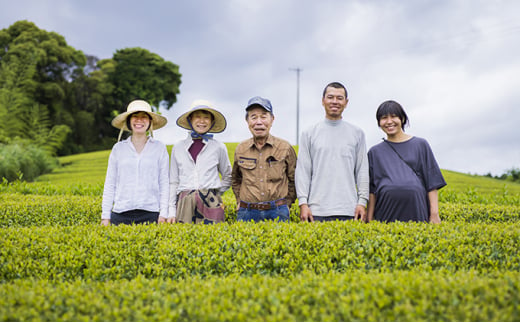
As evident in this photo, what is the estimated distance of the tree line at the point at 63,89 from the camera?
29484 mm

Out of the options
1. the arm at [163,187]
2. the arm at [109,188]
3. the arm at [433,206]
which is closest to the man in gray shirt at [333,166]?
the arm at [433,206]

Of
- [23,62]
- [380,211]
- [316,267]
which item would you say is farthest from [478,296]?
[23,62]

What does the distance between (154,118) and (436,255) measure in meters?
4.27

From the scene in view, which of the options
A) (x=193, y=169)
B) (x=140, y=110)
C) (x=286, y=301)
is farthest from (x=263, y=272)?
(x=140, y=110)

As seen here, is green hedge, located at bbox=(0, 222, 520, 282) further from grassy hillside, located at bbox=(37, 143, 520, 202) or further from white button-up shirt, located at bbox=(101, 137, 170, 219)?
grassy hillside, located at bbox=(37, 143, 520, 202)

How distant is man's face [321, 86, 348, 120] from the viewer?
5.00 meters

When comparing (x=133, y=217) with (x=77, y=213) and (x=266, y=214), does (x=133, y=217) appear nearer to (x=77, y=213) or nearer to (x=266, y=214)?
(x=266, y=214)

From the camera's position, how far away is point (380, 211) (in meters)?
5.34

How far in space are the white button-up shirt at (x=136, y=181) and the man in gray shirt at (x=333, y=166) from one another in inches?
74.7

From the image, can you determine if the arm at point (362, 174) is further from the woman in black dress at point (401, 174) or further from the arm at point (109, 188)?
the arm at point (109, 188)

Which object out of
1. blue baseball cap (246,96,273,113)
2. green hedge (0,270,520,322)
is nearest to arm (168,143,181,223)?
blue baseball cap (246,96,273,113)

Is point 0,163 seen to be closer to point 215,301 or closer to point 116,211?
point 116,211

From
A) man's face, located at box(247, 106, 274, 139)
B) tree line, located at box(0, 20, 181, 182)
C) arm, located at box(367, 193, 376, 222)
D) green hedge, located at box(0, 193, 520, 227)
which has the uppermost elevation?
tree line, located at box(0, 20, 181, 182)

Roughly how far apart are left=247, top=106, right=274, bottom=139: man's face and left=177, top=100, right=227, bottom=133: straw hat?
59 centimetres
